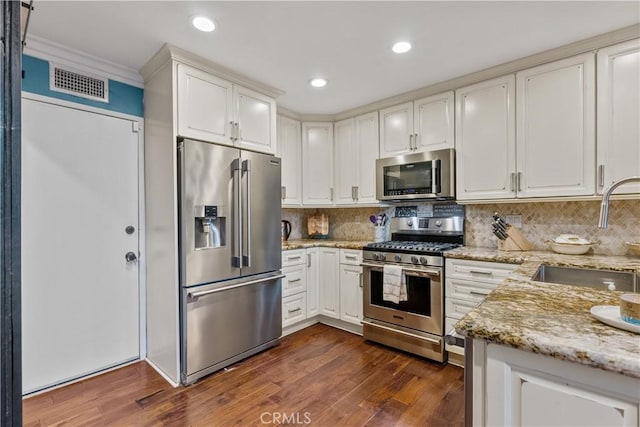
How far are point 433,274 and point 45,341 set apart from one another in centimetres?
290

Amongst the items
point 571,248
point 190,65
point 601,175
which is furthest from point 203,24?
point 571,248

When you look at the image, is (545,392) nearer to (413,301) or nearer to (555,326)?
(555,326)

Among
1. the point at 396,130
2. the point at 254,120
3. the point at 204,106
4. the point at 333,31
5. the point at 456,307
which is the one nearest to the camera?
the point at 333,31

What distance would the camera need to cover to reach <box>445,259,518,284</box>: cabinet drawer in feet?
7.30

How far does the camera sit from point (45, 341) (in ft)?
7.04

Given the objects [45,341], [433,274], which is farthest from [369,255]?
[45,341]

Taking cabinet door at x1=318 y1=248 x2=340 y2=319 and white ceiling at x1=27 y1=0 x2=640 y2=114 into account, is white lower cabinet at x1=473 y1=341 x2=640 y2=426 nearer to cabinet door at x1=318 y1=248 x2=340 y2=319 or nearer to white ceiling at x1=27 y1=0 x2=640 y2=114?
white ceiling at x1=27 y1=0 x2=640 y2=114

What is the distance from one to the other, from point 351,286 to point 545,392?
2.45 meters

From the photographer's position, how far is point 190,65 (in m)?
2.26

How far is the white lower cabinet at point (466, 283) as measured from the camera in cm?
227

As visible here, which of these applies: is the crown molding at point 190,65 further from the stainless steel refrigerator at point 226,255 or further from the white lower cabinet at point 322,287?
the white lower cabinet at point 322,287

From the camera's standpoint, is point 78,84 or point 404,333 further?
point 404,333

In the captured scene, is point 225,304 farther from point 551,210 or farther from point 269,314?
point 551,210

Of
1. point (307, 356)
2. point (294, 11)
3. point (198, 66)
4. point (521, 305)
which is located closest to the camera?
point (521, 305)
